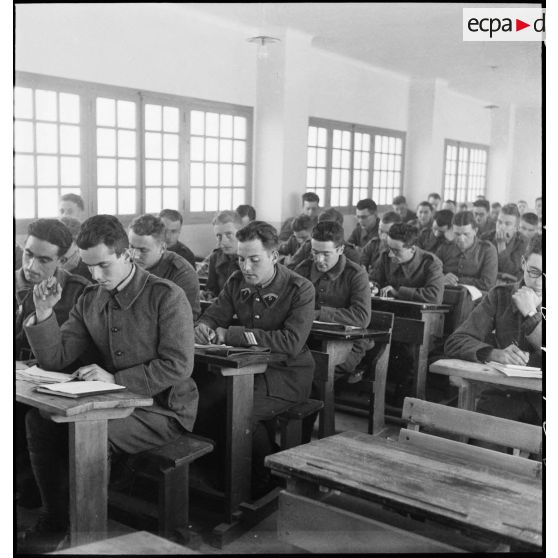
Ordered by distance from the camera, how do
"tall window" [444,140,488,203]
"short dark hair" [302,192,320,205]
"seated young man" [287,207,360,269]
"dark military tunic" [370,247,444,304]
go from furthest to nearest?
"tall window" [444,140,488,203] < "short dark hair" [302,192,320,205] < "seated young man" [287,207,360,269] < "dark military tunic" [370,247,444,304]

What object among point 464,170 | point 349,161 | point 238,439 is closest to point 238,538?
point 238,439

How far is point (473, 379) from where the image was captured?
105 inches

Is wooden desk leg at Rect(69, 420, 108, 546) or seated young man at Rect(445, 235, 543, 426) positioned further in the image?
seated young man at Rect(445, 235, 543, 426)

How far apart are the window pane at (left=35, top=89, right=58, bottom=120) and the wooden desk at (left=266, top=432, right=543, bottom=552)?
3.79 m

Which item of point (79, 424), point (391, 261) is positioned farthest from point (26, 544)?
point (391, 261)

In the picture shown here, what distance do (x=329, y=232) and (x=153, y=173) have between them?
113 inches

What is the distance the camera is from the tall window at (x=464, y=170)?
10.8 meters

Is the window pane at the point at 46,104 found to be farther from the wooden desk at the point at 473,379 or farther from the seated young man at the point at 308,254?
Result: the wooden desk at the point at 473,379

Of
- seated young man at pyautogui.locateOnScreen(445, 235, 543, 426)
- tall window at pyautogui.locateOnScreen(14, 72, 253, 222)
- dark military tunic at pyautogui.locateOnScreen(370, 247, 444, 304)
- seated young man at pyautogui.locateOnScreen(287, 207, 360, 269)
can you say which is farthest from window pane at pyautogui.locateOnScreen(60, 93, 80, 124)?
seated young man at pyautogui.locateOnScreen(445, 235, 543, 426)

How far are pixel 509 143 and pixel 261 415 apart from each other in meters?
8.06

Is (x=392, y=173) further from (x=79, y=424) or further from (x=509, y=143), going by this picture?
(x=79, y=424)

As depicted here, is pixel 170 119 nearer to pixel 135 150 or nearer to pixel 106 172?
pixel 135 150

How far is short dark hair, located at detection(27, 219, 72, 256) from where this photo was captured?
2.95 metres

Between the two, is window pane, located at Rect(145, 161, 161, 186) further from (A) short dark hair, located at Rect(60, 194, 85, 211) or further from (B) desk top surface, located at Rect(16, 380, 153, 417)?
(B) desk top surface, located at Rect(16, 380, 153, 417)
